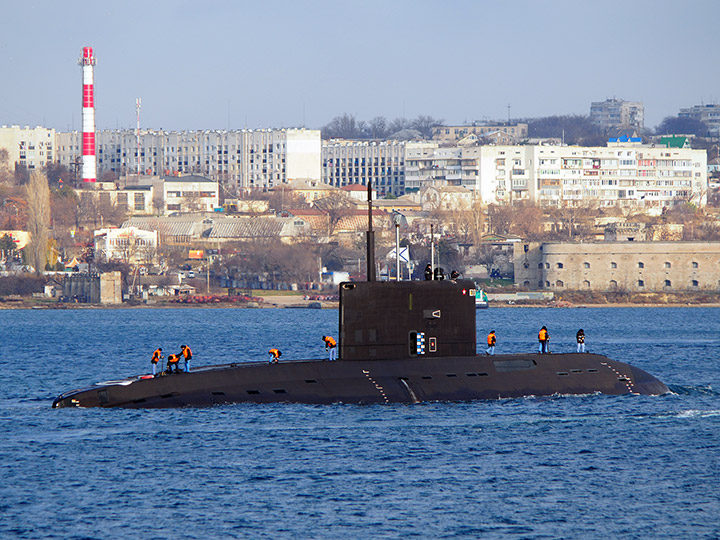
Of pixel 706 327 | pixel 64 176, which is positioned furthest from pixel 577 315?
pixel 64 176

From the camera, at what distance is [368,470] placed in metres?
27.9

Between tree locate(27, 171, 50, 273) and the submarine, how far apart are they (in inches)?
3476

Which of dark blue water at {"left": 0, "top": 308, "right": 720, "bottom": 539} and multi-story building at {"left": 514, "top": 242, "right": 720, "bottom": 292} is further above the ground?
multi-story building at {"left": 514, "top": 242, "right": 720, "bottom": 292}

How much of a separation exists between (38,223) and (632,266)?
52825 mm

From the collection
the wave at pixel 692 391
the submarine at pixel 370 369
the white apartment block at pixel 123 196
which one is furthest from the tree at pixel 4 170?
the submarine at pixel 370 369

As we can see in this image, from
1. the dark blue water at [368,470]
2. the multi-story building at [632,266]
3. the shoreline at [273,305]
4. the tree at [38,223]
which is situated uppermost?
the tree at [38,223]

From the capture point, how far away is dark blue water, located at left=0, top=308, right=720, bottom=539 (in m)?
23.9

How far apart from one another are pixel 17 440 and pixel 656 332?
193ft

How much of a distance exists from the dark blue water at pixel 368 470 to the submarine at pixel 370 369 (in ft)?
1.26

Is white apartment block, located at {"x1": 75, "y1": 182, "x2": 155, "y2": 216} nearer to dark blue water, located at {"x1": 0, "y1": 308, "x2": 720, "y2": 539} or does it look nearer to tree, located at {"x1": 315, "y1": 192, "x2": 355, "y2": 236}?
tree, located at {"x1": 315, "y1": 192, "x2": 355, "y2": 236}

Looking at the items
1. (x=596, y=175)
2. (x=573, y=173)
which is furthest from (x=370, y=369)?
(x=596, y=175)

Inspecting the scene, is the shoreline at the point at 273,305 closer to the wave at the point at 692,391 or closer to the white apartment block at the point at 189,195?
the white apartment block at the point at 189,195

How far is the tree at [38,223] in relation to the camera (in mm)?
120000

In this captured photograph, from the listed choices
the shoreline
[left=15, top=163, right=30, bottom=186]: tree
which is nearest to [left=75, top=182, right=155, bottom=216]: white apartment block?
[left=15, top=163, right=30, bottom=186]: tree
